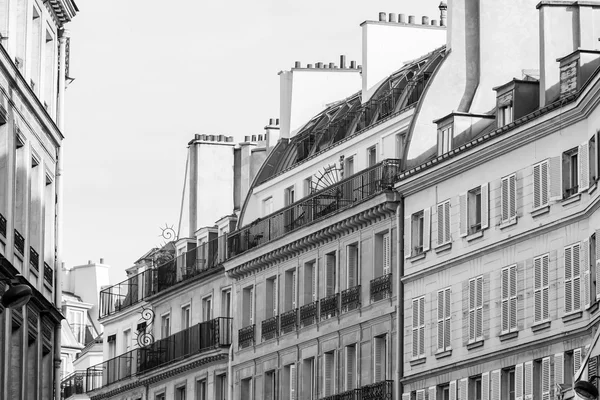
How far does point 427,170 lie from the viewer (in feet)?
197

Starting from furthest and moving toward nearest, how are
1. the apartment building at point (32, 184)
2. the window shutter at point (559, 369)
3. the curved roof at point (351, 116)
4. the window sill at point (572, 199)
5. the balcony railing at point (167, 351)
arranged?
the balcony railing at point (167, 351), the curved roof at point (351, 116), the window shutter at point (559, 369), the window sill at point (572, 199), the apartment building at point (32, 184)

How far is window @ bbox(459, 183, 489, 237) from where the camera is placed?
2258 inches

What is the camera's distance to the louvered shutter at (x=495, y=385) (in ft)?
181

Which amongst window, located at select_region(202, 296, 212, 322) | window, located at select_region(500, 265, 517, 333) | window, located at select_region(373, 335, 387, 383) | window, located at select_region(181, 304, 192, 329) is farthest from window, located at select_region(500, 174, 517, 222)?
window, located at select_region(181, 304, 192, 329)

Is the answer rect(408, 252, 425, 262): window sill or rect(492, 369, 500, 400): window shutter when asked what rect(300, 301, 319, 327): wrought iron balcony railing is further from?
rect(492, 369, 500, 400): window shutter

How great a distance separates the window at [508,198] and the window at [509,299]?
1480 mm

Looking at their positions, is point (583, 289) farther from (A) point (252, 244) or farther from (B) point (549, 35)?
(A) point (252, 244)

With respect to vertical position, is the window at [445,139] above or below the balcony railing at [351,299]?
above

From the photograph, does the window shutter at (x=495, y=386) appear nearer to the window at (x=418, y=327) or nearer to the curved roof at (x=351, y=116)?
the window at (x=418, y=327)

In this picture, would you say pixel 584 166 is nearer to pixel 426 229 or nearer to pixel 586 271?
pixel 586 271

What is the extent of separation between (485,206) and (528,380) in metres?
5.66

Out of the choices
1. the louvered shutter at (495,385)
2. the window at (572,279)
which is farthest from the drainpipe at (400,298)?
the window at (572,279)

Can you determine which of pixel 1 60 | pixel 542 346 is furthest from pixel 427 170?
pixel 1 60

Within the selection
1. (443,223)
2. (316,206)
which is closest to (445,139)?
(443,223)
